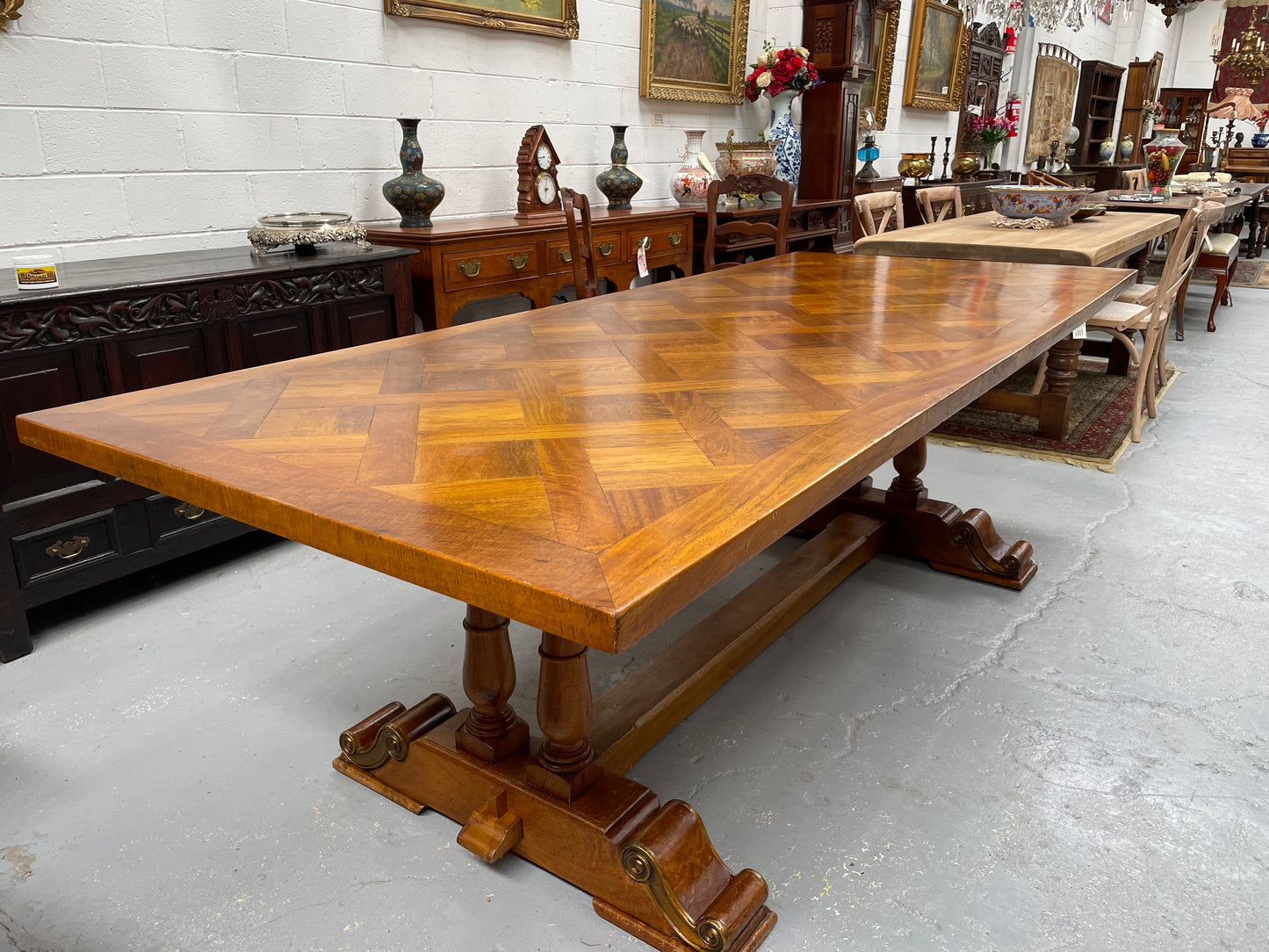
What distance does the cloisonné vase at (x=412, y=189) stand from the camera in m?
3.41

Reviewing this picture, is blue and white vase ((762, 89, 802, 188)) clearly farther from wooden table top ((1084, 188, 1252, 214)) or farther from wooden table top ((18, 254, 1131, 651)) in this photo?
wooden table top ((18, 254, 1131, 651))

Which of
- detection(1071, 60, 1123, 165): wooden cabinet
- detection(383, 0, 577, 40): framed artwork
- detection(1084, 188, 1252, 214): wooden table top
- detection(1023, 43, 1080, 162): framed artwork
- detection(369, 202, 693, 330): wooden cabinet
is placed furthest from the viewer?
detection(1071, 60, 1123, 165): wooden cabinet

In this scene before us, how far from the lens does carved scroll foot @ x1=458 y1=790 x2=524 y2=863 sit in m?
1.51

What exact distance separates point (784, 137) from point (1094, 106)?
8389 mm

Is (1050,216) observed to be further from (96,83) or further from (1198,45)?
(1198,45)

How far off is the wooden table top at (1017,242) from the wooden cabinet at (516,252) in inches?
40.9

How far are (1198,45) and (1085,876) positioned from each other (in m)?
18.9

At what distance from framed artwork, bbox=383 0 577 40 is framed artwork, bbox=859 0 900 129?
319 cm

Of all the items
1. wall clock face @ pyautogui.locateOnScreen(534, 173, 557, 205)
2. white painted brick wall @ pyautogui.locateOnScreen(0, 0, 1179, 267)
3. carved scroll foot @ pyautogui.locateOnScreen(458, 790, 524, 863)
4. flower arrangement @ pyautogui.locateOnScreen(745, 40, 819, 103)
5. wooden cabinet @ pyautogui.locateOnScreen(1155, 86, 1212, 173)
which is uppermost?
wooden cabinet @ pyautogui.locateOnScreen(1155, 86, 1212, 173)

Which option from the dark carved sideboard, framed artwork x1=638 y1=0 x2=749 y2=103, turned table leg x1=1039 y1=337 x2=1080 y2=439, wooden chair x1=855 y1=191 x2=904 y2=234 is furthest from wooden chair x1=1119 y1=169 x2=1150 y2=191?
the dark carved sideboard

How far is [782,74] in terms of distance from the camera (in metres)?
5.40

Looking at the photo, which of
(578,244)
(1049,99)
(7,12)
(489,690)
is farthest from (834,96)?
(1049,99)

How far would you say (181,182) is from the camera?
Result: 2.98m

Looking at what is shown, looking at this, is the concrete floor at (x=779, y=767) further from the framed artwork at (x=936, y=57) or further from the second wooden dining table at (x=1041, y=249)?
the framed artwork at (x=936, y=57)
